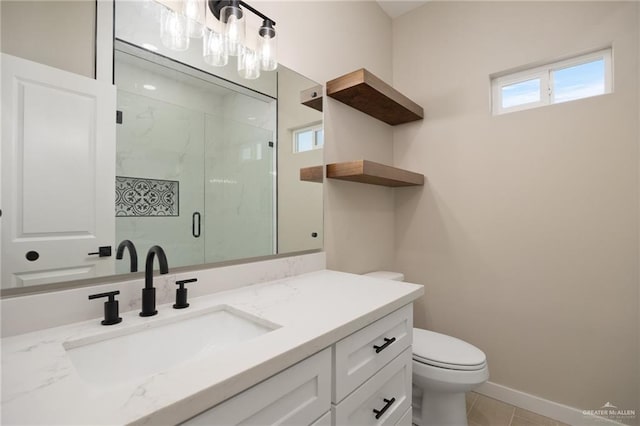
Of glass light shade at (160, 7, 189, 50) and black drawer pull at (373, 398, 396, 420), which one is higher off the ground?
glass light shade at (160, 7, 189, 50)

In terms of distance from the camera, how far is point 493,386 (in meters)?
1.90

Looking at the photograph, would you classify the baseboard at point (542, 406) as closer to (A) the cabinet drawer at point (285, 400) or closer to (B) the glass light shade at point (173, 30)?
(A) the cabinet drawer at point (285, 400)

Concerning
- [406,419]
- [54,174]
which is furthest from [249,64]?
[406,419]

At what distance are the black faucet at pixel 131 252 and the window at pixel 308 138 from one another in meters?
0.90

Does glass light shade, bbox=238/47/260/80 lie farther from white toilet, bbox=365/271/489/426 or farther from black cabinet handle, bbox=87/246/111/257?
white toilet, bbox=365/271/489/426

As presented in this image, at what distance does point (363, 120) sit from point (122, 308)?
175 cm

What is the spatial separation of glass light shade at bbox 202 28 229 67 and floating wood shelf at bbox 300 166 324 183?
634 mm

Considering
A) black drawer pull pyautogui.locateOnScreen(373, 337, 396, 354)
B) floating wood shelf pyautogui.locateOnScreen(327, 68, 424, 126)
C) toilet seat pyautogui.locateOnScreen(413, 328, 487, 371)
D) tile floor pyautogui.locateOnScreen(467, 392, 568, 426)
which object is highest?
floating wood shelf pyautogui.locateOnScreen(327, 68, 424, 126)

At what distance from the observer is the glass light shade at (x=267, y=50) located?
1.36m

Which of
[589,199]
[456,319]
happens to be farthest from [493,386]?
[589,199]

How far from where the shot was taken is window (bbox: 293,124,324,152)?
1.59m

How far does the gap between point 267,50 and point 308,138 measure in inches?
18.8

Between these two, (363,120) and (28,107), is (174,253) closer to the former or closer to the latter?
(28,107)

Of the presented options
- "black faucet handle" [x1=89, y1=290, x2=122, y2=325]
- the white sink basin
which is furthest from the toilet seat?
"black faucet handle" [x1=89, y1=290, x2=122, y2=325]
